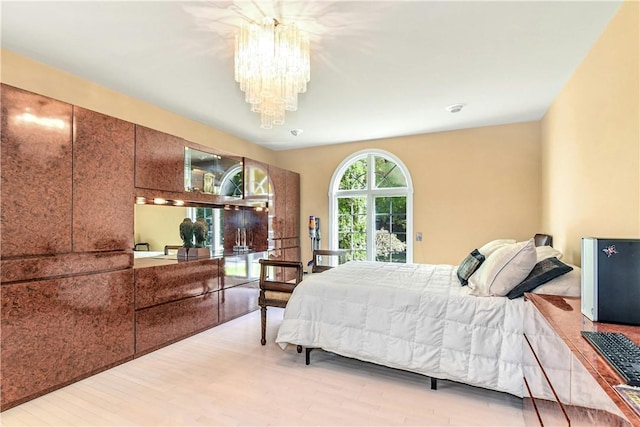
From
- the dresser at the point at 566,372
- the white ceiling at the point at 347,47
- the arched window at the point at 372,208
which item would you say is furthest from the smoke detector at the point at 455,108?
the dresser at the point at 566,372

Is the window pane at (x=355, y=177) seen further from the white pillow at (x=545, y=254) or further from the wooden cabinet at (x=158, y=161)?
the white pillow at (x=545, y=254)

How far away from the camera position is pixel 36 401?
205cm

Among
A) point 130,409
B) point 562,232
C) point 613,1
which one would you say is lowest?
point 130,409

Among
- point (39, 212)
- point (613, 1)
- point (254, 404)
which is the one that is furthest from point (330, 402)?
point (613, 1)

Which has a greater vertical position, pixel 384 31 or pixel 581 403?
pixel 384 31

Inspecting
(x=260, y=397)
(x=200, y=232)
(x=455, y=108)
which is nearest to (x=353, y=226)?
(x=455, y=108)

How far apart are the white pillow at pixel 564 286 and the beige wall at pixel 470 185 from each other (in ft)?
8.04

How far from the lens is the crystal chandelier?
1985mm

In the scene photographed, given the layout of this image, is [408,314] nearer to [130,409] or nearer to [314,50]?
[130,409]

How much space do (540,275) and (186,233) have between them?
342 cm

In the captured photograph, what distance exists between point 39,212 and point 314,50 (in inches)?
92.1

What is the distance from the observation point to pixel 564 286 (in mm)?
1896

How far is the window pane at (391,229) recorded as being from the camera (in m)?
4.91

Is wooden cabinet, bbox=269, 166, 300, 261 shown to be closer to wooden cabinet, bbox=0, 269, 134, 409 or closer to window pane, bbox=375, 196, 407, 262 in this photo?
window pane, bbox=375, 196, 407, 262
